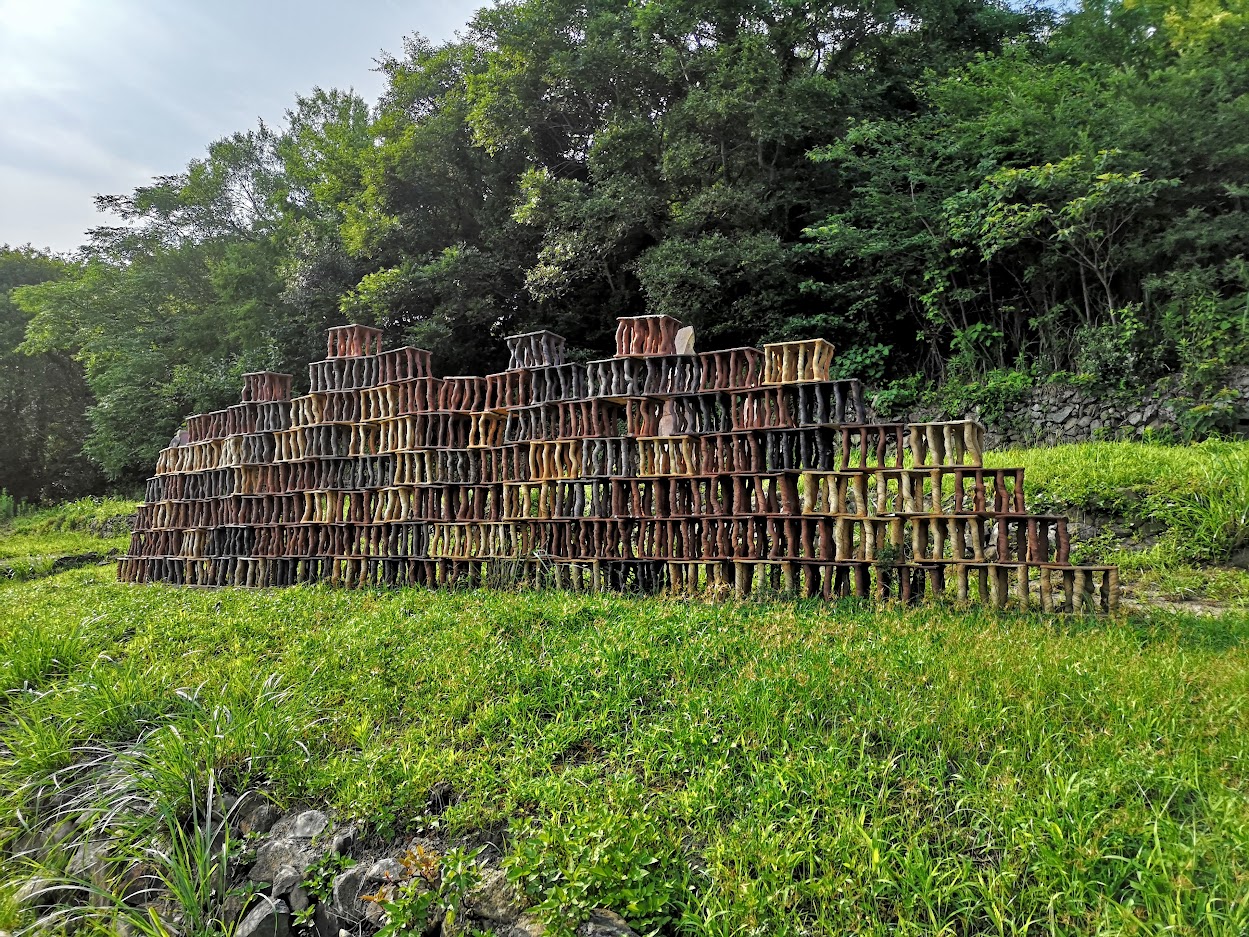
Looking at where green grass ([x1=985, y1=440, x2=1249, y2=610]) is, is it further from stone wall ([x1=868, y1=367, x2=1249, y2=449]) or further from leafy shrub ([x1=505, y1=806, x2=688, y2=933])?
leafy shrub ([x1=505, y1=806, x2=688, y2=933])

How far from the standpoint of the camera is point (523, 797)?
272 centimetres

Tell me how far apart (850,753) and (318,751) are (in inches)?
104

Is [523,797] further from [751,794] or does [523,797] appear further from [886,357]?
[886,357]

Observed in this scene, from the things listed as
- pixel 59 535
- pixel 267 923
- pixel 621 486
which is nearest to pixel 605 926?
pixel 267 923

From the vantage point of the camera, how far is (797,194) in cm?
1195

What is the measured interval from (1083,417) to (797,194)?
6139mm

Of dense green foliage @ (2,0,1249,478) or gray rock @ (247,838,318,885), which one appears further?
dense green foliage @ (2,0,1249,478)

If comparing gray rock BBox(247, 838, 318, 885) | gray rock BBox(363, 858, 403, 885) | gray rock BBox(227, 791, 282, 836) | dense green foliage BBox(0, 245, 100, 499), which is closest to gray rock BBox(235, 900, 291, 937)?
gray rock BBox(247, 838, 318, 885)

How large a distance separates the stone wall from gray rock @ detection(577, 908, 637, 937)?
905 centimetres

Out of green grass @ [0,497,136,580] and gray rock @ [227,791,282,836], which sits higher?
green grass @ [0,497,136,580]

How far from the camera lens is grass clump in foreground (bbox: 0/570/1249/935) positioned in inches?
80.1

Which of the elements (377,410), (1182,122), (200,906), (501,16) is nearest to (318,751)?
(200,906)

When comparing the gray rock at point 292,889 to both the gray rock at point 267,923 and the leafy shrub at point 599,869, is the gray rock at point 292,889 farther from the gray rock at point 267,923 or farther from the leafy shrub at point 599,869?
the leafy shrub at point 599,869

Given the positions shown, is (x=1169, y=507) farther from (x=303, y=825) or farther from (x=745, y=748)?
(x=303, y=825)
